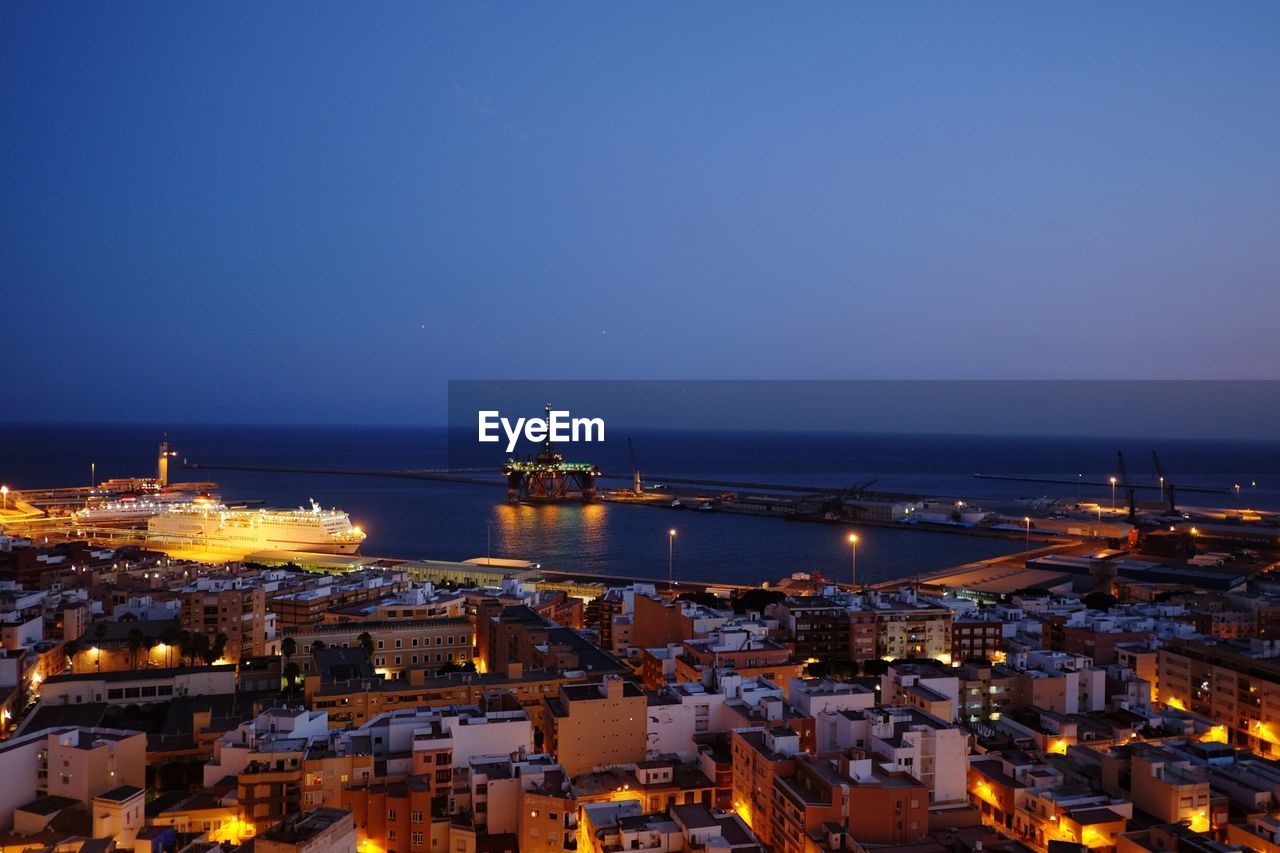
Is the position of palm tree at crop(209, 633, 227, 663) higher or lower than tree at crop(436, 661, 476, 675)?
higher

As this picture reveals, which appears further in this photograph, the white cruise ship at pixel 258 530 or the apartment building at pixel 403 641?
the white cruise ship at pixel 258 530

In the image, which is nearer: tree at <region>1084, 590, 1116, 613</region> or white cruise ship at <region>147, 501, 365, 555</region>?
tree at <region>1084, 590, 1116, 613</region>

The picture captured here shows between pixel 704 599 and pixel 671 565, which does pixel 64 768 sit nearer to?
pixel 704 599

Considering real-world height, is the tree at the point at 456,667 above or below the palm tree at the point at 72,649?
below

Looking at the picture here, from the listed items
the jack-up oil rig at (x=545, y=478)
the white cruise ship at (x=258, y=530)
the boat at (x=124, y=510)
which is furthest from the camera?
the jack-up oil rig at (x=545, y=478)

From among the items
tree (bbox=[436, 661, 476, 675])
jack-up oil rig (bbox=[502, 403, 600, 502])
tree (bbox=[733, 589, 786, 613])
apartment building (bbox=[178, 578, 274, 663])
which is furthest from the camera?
jack-up oil rig (bbox=[502, 403, 600, 502])

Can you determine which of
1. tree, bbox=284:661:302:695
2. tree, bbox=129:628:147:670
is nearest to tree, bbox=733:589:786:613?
tree, bbox=284:661:302:695

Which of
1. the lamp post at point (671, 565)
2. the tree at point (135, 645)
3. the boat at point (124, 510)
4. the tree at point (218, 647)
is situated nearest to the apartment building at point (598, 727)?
the tree at point (218, 647)

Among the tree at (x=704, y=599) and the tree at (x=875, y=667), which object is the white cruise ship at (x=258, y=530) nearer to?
the tree at (x=704, y=599)

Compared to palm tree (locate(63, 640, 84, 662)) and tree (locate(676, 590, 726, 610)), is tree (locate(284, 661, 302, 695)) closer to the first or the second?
palm tree (locate(63, 640, 84, 662))
